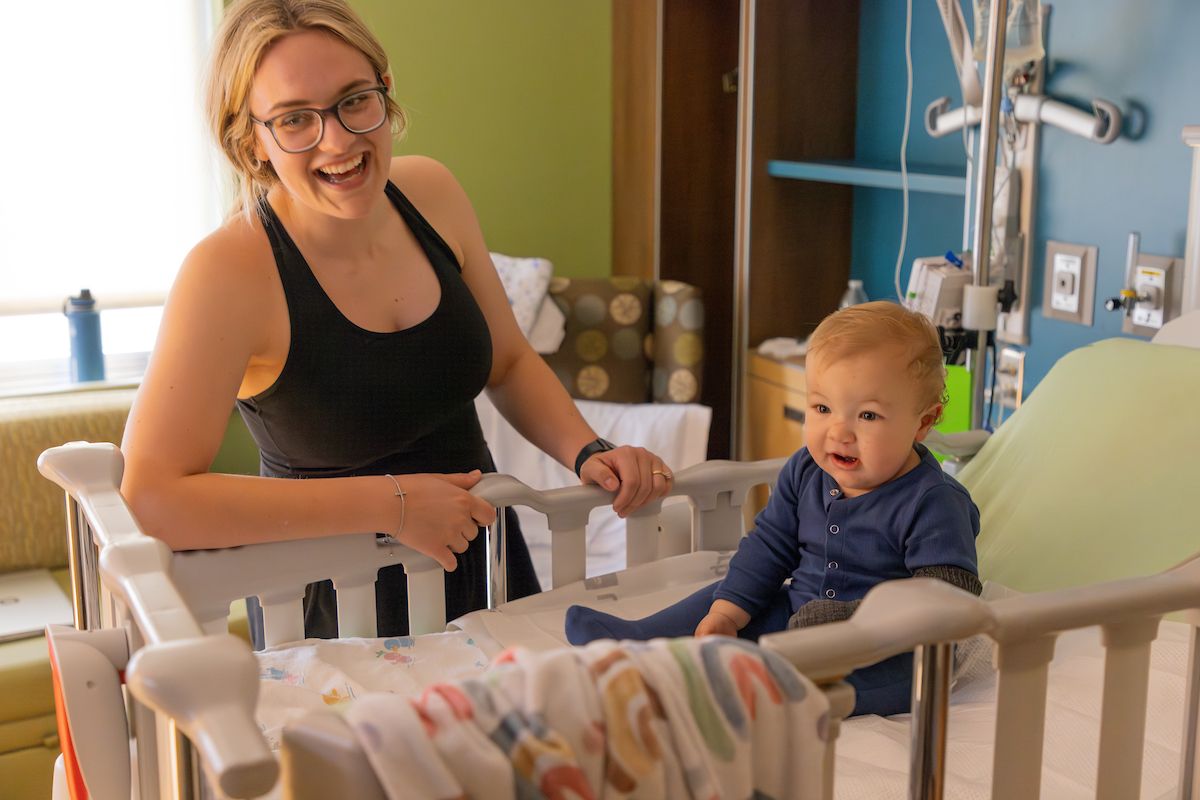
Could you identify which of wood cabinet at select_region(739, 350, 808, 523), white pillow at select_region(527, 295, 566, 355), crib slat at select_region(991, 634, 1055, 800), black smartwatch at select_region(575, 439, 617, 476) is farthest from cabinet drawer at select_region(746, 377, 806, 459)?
crib slat at select_region(991, 634, 1055, 800)

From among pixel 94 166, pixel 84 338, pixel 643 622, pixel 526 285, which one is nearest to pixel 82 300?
pixel 84 338

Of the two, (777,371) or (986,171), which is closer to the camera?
(986,171)

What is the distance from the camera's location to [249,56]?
135 cm

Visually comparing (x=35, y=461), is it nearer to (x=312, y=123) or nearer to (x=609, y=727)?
(x=312, y=123)

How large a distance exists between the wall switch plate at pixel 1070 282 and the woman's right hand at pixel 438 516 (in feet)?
4.14

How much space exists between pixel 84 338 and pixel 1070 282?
2.16 metres

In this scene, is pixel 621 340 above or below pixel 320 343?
below

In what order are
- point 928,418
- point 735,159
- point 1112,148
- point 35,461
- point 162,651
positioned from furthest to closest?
1. point 735,159
2. point 35,461
3. point 1112,148
4. point 928,418
5. point 162,651

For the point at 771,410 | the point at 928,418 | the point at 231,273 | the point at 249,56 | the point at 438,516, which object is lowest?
the point at 771,410

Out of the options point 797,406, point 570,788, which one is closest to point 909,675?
point 570,788

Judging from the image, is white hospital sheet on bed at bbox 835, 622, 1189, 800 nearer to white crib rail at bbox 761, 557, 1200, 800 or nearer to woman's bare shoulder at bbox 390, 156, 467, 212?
white crib rail at bbox 761, 557, 1200, 800

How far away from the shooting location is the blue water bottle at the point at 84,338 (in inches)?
113

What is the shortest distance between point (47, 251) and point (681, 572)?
201cm

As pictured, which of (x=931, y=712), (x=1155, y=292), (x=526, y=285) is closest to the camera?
(x=931, y=712)
